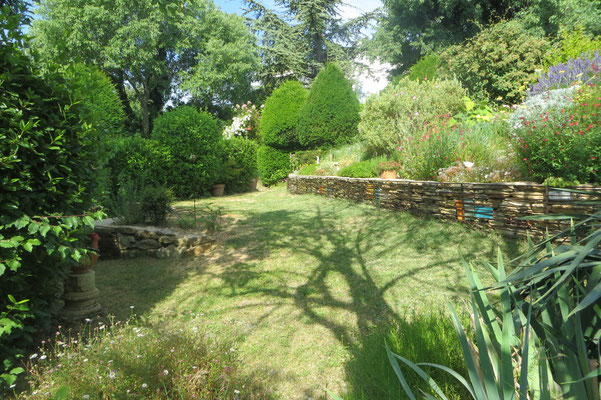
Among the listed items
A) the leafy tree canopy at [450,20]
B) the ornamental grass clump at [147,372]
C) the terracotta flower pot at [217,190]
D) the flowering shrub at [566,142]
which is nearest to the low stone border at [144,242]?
the ornamental grass clump at [147,372]

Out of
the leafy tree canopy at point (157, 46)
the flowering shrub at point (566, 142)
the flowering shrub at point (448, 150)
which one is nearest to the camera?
the flowering shrub at point (566, 142)

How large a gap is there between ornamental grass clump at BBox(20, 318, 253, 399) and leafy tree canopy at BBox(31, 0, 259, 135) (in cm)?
2036

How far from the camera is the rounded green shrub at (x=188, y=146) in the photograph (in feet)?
34.8

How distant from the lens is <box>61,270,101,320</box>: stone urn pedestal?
3.34 meters

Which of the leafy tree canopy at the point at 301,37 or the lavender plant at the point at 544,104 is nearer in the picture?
the lavender plant at the point at 544,104

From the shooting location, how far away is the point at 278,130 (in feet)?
49.9

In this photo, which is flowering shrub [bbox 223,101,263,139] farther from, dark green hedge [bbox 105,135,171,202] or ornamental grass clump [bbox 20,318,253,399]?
ornamental grass clump [bbox 20,318,253,399]

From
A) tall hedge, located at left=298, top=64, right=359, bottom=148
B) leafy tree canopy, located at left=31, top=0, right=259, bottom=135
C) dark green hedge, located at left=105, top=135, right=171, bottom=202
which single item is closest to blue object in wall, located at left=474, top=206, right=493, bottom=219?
Answer: dark green hedge, located at left=105, top=135, right=171, bottom=202

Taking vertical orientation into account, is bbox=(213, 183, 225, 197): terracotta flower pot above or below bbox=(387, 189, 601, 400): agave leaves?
above

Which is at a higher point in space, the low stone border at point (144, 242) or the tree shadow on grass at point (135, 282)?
the low stone border at point (144, 242)

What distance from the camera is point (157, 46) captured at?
22938 millimetres

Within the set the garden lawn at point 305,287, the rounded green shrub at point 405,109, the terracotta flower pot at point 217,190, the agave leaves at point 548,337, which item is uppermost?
the rounded green shrub at point 405,109

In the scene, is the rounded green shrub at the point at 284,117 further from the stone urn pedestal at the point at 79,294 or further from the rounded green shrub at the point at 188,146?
the stone urn pedestal at the point at 79,294

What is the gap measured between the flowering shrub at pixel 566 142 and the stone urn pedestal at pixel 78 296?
17.8 feet
